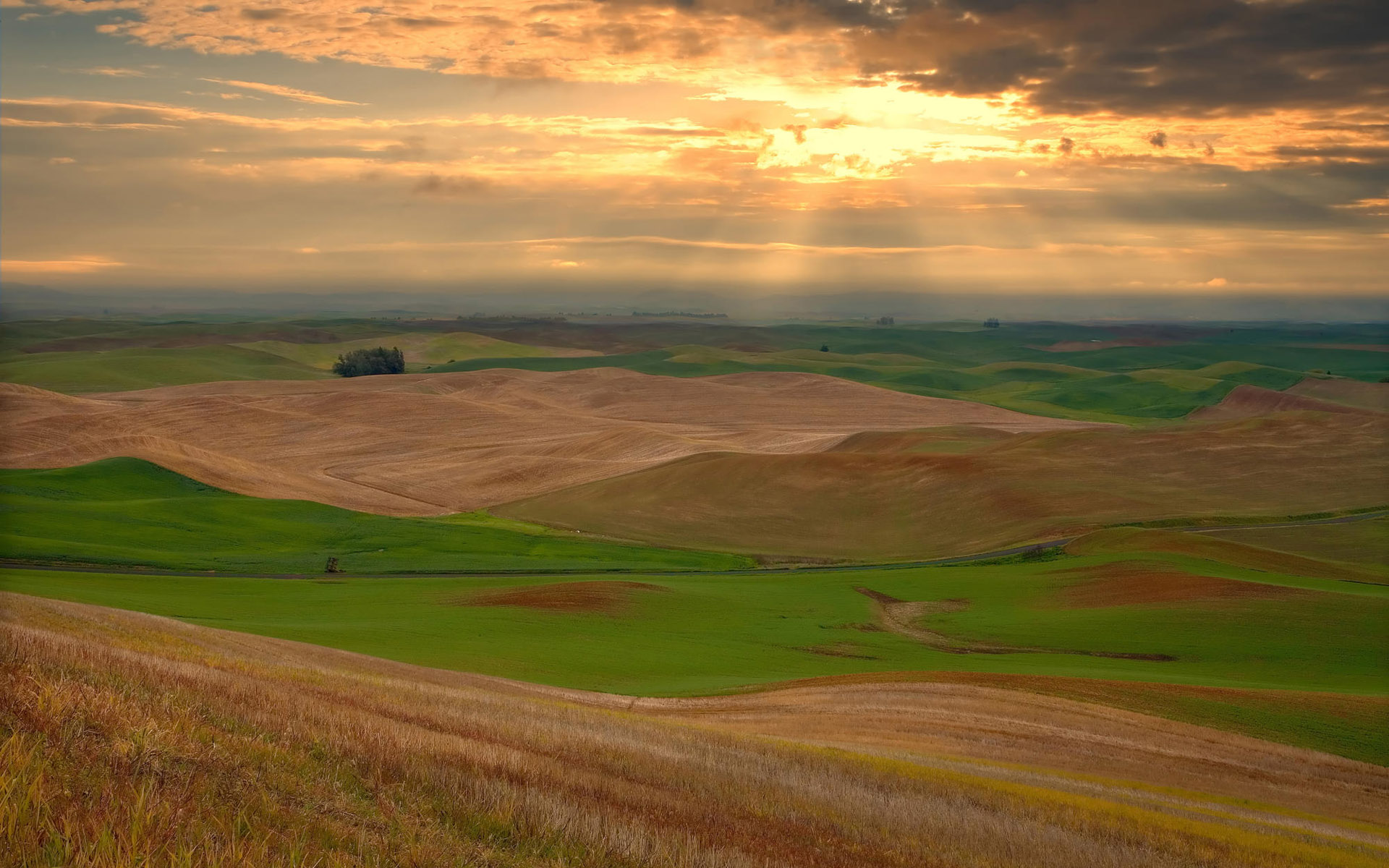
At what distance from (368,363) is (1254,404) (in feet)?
512

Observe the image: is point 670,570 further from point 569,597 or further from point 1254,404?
point 1254,404

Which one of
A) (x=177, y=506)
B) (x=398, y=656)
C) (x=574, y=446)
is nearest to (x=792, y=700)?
(x=398, y=656)

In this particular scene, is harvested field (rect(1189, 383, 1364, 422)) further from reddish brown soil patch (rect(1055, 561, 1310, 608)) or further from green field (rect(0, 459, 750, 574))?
green field (rect(0, 459, 750, 574))

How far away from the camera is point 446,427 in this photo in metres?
113

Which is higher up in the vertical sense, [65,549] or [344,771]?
[344,771]

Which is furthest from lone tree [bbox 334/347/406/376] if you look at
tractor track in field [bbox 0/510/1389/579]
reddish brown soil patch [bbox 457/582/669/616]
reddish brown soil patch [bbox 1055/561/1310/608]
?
reddish brown soil patch [bbox 1055/561/1310/608]

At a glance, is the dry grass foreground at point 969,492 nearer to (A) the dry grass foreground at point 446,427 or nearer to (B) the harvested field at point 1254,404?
(A) the dry grass foreground at point 446,427

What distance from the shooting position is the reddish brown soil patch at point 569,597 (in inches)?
1731

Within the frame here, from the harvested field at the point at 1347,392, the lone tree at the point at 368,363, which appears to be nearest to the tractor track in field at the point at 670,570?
the harvested field at the point at 1347,392

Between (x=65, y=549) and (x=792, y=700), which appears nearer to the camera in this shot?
(x=792, y=700)

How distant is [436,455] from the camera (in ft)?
320

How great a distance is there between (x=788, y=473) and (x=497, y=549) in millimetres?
28879

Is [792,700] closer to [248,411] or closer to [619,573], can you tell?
[619,573]

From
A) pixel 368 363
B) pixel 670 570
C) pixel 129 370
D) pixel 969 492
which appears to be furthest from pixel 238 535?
pixel 129 370
